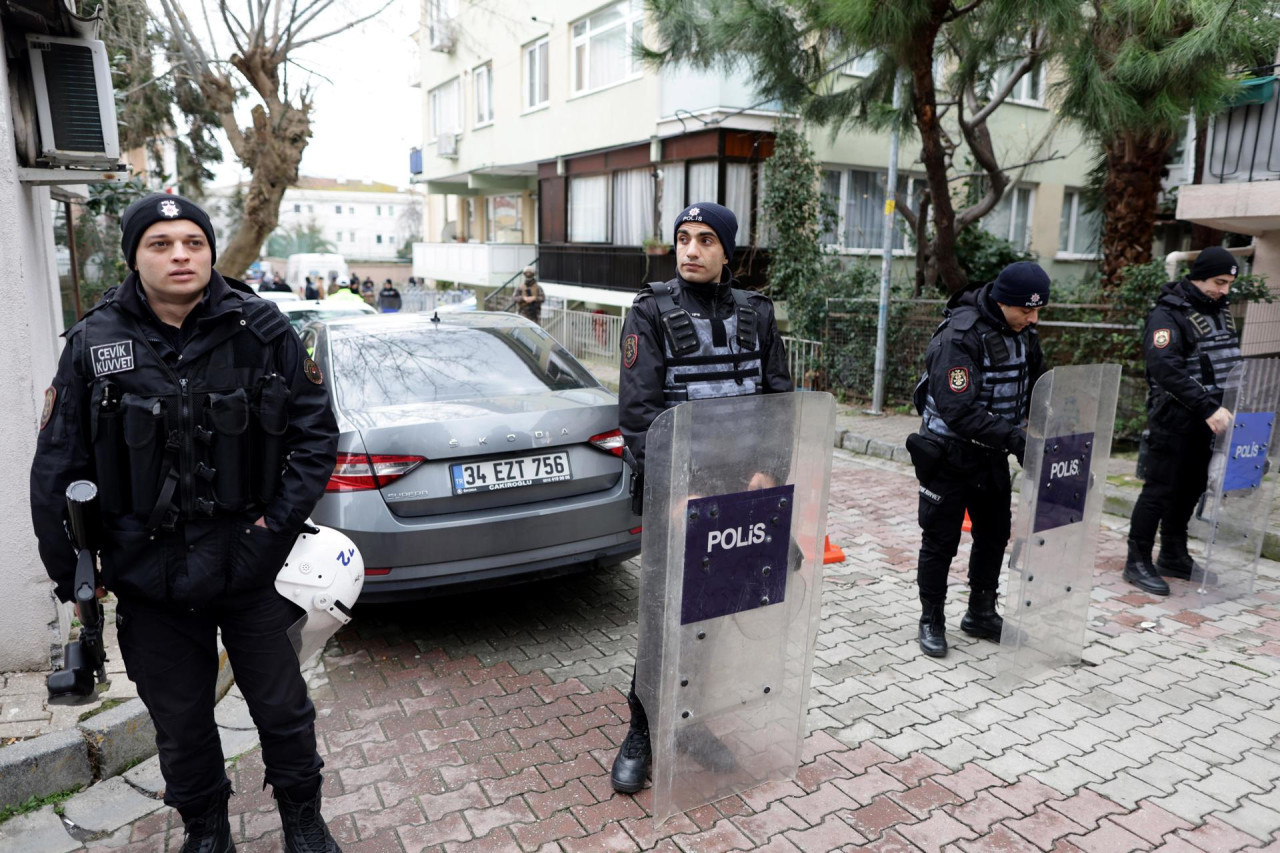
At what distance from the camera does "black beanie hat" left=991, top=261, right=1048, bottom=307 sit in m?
3.74

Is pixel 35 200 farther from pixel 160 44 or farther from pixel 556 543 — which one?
pixel 160 44

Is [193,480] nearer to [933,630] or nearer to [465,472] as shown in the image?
[465,472]

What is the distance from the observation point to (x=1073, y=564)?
158 inches

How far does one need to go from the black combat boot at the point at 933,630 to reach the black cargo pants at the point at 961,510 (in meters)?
0.04

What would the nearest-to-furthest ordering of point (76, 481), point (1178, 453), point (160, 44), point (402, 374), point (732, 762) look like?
1. point (76, 481)
2. point (732, 762)
3. point (402, 374)
4. point (1178, 453)
5. point (160, 44)

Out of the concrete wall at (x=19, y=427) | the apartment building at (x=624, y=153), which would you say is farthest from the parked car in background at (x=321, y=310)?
the concrete wall at (x=19, y=427)

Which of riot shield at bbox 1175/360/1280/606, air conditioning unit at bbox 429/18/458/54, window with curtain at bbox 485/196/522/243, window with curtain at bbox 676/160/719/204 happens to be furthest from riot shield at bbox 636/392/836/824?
window with curtain at bbox 485/196/522/243

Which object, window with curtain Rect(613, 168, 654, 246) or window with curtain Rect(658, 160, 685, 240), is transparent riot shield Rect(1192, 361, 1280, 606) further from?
window with curtain Rect(613, 168, 654, 246)

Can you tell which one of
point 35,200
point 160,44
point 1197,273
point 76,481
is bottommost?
point 76,481

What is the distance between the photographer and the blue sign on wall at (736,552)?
8.86 feet

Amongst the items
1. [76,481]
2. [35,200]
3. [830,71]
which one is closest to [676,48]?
[830,71]

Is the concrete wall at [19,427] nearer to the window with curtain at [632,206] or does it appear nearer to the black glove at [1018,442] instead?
the black glove at [1018,442]

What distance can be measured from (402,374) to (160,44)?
1163 centimetres

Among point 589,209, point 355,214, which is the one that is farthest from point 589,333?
point 355,214
